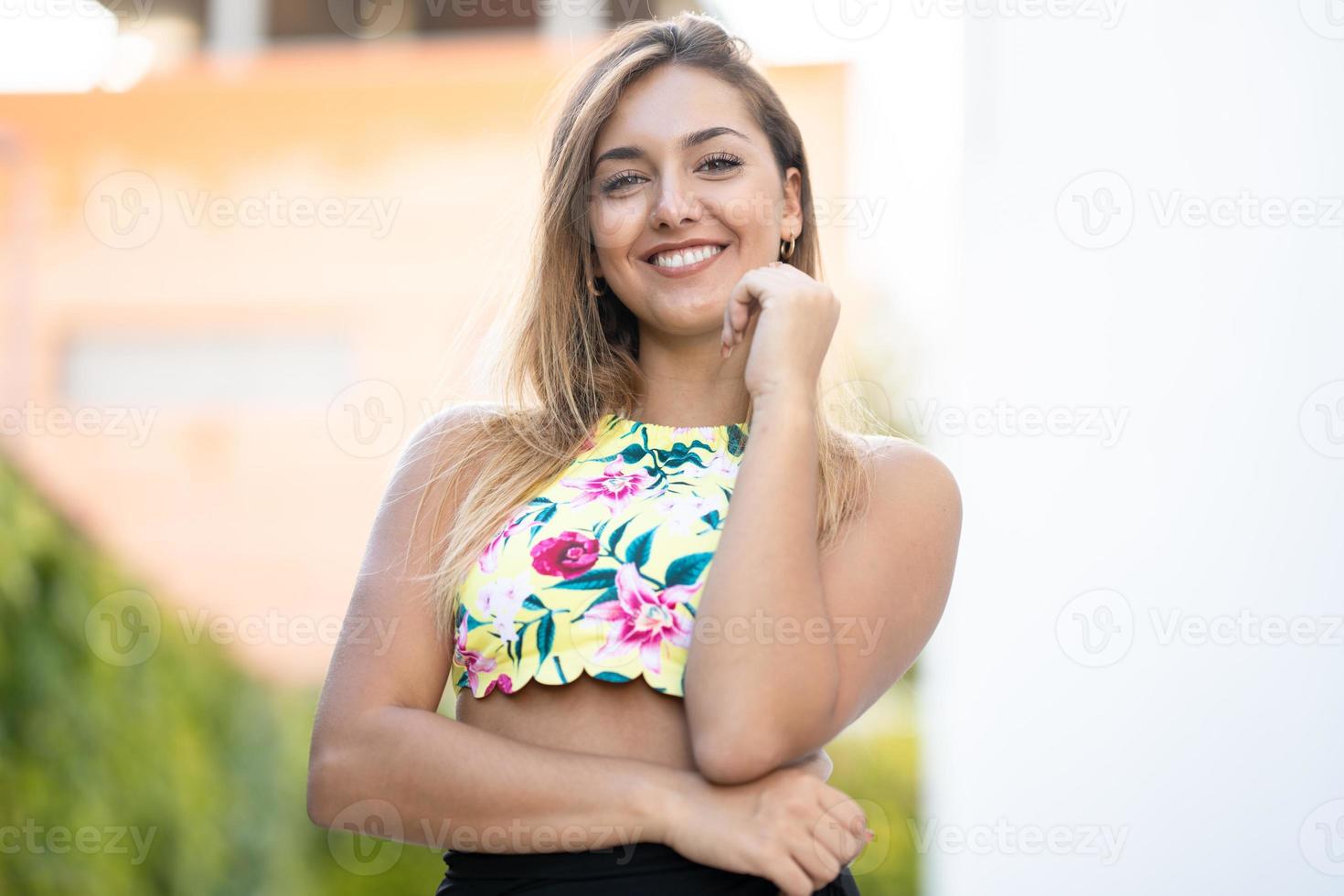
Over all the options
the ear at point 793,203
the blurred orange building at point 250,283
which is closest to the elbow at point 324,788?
the ear at point 793,203

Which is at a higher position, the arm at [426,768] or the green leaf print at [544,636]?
the green leaf print at [544,636]

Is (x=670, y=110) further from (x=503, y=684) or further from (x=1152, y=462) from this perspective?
(x=1152, y=462)

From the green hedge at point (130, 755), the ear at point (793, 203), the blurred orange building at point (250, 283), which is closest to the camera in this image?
the ear at point (793, 203)

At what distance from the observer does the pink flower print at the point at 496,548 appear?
164 cm

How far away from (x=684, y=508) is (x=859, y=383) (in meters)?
0.60

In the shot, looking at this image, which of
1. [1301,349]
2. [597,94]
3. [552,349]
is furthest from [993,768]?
[597,94]

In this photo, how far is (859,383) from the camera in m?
2.16

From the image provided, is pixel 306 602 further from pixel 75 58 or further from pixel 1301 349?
pixel 1301 349

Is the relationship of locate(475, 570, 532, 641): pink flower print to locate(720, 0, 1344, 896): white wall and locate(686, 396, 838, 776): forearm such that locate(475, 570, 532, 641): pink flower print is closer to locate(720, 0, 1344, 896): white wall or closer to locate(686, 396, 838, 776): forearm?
locate(686, 396, 838, 776): forearm

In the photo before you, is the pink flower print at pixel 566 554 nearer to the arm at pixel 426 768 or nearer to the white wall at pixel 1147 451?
the arm at pixel 426 768

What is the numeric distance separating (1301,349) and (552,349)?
146 centimetres

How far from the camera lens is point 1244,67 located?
2.52m

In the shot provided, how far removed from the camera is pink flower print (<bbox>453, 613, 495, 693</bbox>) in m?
1.61

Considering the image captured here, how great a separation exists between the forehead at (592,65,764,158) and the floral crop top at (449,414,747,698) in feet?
1.62
